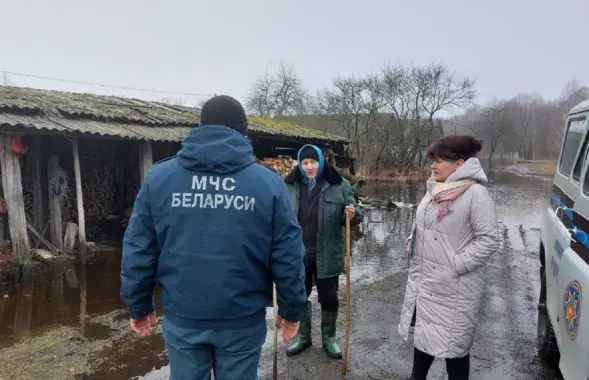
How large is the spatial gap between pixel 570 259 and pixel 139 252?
2300mm

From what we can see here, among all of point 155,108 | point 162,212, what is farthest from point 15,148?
point 162,212

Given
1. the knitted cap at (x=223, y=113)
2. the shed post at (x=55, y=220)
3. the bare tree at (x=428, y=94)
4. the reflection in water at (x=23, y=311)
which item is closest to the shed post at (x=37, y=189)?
the shed post at (x=55, y=220)

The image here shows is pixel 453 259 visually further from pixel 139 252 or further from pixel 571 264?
pixel 139 252

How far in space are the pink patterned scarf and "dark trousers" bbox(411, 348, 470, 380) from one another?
882mm

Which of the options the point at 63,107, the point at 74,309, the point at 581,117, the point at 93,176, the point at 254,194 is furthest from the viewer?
the point at 93,176

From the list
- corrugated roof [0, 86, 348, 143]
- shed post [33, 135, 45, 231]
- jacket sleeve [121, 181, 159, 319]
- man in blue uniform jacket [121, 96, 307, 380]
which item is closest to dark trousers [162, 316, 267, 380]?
man in blue uniform jacket [121, 96, 307, 380]

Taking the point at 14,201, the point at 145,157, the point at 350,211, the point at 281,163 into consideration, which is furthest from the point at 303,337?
the point at 281,163

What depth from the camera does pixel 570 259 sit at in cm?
236

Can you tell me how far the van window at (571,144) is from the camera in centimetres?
335

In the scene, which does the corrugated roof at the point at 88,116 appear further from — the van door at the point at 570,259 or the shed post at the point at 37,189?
the van door at the point at 570,259

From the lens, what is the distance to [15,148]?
257 inches

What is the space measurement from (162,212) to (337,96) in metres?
32.5

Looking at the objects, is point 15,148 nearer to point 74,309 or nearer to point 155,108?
point 74,309

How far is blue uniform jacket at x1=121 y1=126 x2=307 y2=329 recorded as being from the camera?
5.87 ft
